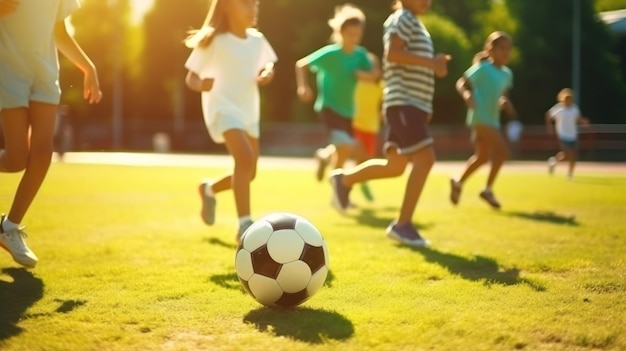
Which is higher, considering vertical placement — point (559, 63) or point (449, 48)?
point (449, 48)

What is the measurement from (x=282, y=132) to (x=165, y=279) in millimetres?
27527

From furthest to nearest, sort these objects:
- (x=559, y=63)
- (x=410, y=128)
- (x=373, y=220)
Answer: (x=559, y=63) → (x=373, y=220) → (x=410, y=128)

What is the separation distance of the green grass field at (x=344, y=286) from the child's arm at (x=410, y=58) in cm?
144

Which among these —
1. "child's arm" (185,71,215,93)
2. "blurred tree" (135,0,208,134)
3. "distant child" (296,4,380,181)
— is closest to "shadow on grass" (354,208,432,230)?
"distant child" (296,4,380,181)

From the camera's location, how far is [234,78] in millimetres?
6016

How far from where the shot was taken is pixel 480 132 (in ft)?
31.5

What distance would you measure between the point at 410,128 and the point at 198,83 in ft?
5.86

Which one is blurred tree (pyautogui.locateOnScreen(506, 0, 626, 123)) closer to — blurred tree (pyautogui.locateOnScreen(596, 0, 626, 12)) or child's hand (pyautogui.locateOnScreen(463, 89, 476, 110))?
blurred tree (pyautogui.locateOnScreen(596, 0, 626, 12))

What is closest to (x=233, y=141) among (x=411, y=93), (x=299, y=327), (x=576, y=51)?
(x=411, y=93)

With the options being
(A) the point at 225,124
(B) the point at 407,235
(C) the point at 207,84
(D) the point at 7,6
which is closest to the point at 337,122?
(B) the point at 407,235

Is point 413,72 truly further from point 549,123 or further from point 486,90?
point 549,123

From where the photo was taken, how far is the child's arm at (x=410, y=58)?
234 inches

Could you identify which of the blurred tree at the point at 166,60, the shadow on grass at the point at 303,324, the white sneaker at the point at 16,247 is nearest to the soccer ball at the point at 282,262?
the shadow on grass at the point at 303,324

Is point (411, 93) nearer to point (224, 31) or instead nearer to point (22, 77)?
point (224, 31)
